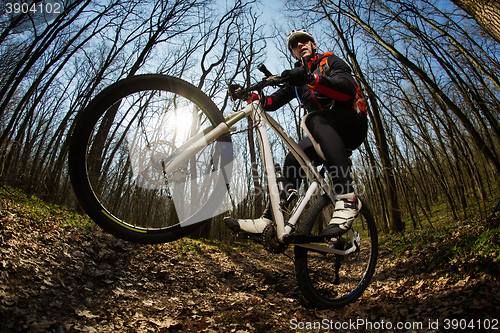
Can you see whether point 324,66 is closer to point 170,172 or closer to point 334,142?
point 334,142

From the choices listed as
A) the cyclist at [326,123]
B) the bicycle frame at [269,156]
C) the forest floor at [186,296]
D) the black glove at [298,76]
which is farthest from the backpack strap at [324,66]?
the forest floor at [186,296]

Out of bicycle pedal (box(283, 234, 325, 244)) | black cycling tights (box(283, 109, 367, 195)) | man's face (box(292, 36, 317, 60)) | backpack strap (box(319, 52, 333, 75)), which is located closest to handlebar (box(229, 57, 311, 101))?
backpack strap (box(319, 52, 333, 75))

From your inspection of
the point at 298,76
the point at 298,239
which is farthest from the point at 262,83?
the point at 298,239

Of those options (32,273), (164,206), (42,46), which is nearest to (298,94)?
(164,206)

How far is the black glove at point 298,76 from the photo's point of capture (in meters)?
1.92

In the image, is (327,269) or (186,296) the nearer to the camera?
(186,296)

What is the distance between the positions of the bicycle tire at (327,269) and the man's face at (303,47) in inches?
63.1

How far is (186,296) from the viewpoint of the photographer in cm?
248

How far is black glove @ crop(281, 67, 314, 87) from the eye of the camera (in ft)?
6.30

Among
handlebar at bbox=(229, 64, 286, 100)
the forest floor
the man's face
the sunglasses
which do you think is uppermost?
the sunglasses

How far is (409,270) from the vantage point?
3.56m

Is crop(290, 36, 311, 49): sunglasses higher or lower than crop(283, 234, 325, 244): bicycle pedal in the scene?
higher

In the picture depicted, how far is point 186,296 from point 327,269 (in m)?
1.62

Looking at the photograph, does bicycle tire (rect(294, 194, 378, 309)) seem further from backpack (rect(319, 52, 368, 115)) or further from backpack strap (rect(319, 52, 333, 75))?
backpack strap (rect(319, 52, 333, 75))
